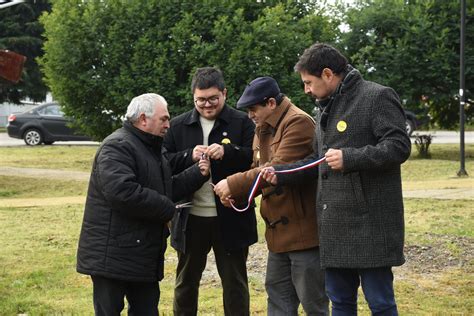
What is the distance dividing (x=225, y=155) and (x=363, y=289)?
1.36 meters

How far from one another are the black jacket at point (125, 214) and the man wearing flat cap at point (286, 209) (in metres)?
0.48

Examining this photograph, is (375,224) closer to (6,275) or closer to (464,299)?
(464,299)

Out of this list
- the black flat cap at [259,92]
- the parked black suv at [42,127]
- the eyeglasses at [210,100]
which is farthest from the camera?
the parked black suv at [42,127]

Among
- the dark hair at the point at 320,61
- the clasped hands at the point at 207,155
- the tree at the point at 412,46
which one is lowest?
the clasped hands at the point at 207,155

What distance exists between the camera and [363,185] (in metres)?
4.48

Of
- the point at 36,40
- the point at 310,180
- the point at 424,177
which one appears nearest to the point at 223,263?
the point at 310,180

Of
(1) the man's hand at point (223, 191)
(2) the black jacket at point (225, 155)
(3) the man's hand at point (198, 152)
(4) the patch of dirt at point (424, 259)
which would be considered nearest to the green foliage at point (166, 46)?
(4) the patch of dirt at point (424, 259)

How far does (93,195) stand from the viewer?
480 centimetres

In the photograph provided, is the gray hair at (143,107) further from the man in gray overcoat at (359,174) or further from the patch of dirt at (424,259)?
the patch of dirt at (424,259)

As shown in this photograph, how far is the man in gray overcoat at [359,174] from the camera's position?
439 cm

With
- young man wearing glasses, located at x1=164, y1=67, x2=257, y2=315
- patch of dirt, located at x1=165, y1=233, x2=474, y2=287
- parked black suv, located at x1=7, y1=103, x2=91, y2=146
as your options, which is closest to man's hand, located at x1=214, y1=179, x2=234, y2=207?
young man wearing glasses, located at x1=164, y1=67, x2=257, y2=315

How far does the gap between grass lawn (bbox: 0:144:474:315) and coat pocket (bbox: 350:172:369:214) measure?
222 centimetres

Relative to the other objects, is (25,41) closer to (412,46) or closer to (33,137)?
(33,137)

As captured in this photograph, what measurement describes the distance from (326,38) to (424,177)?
4.08 m
